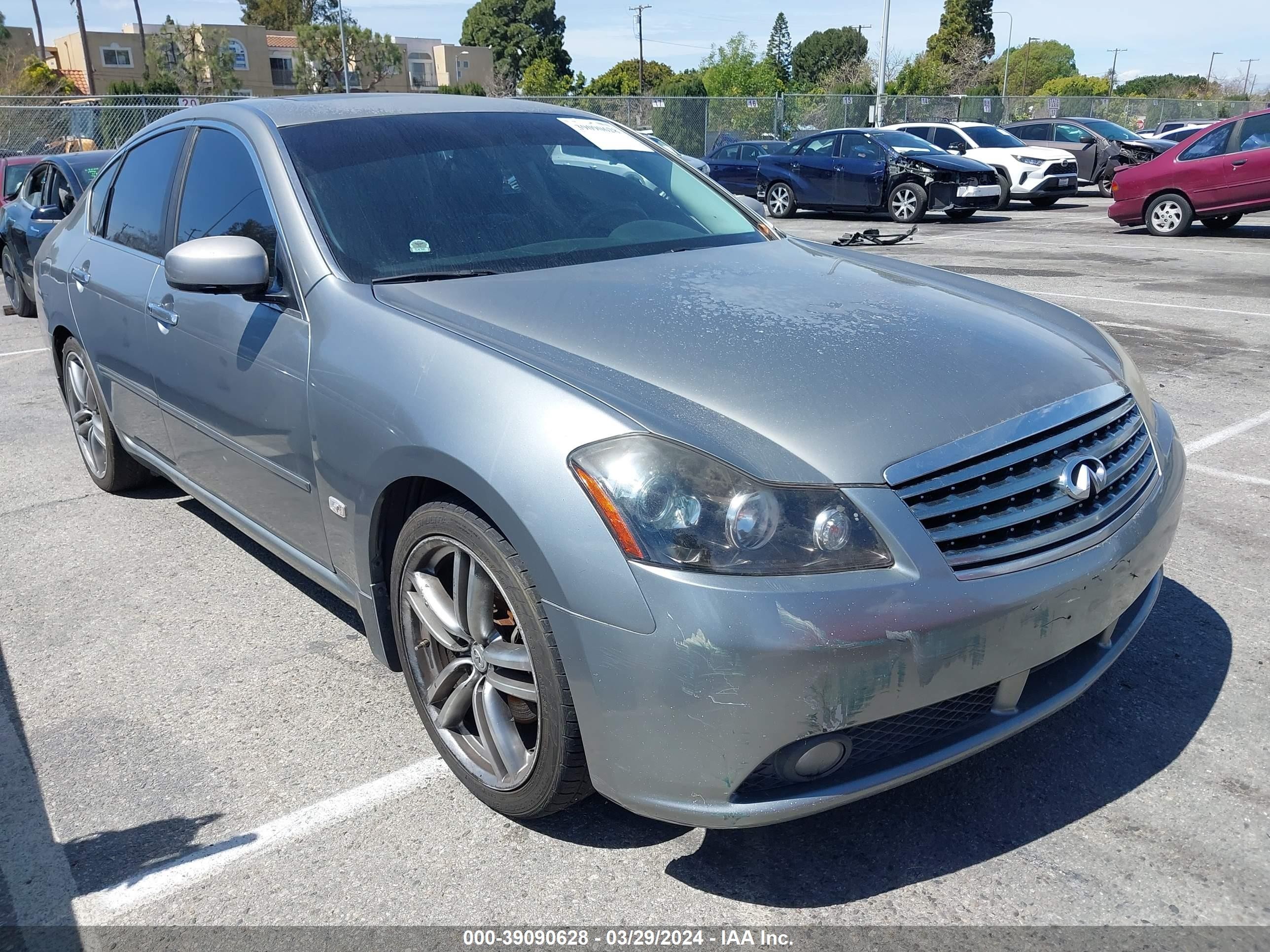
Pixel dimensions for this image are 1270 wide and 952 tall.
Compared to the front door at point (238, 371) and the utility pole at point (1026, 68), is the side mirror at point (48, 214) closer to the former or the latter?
the front door at point (238, 371)

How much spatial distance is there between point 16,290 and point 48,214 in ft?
7.68

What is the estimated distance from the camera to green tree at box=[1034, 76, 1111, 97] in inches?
3622

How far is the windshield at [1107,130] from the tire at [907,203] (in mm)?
6640

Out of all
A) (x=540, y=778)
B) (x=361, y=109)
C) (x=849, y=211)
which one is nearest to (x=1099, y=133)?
(x=849, y=211)

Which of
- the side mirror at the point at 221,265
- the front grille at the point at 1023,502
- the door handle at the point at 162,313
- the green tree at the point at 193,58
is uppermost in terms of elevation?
the green tree at the point at 193,58

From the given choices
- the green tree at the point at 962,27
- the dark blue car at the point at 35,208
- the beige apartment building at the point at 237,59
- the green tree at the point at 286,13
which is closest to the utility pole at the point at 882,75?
the dark blue car at the point at 35,208

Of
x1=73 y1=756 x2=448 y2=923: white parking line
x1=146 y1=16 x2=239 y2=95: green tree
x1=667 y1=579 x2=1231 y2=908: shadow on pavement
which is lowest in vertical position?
x1=73 y1=756 x2=448 y2=923: white parking line

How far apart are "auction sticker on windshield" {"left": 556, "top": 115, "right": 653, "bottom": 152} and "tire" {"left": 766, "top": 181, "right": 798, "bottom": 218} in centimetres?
1597

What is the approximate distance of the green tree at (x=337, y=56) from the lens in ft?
244

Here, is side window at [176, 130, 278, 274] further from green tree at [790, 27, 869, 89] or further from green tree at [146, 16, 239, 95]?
green tree at [790, 27, 869, 89]

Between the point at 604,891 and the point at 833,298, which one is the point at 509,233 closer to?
the point at 833,298

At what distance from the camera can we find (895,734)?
2197mm

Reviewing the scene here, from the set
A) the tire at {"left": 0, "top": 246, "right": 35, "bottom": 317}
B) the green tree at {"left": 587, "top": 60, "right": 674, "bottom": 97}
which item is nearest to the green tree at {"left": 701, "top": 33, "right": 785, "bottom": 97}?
the green tree at {"left": 587, "top": 60, "right": 674, "bottom": 97}

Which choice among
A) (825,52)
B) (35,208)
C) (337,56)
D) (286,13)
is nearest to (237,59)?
(337,56)
